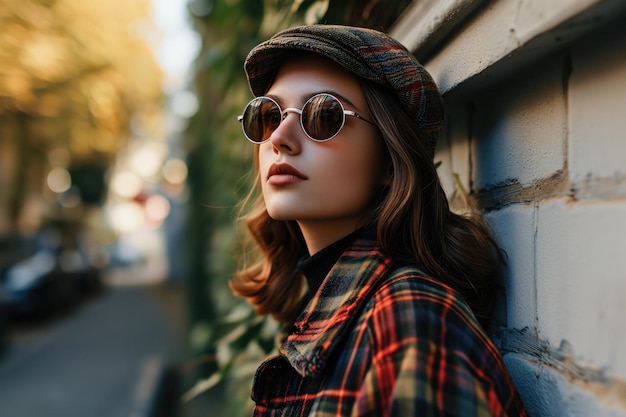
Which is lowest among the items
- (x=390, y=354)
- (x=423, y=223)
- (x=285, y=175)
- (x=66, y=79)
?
(x=390, y=354)

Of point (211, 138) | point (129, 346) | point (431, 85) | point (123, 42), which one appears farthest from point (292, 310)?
point (123, 42)

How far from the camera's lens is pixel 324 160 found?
4.51ft

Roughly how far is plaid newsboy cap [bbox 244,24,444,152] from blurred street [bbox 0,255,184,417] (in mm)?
4642

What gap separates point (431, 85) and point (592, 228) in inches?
21.7

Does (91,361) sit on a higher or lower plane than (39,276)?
lower

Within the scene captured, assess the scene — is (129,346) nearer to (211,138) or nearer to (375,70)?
(211,138)

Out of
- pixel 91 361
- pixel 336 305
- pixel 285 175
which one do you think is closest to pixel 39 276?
pixel 91 361

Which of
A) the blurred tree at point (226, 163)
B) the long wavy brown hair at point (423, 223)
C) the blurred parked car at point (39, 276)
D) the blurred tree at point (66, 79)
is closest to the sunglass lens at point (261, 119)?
the long wavy brown hair at point (423, 223)

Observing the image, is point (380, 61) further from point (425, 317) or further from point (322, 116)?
point (425, 317)


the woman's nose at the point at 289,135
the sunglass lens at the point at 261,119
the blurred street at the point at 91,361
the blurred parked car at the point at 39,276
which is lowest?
the blurred street at the point at 91,361

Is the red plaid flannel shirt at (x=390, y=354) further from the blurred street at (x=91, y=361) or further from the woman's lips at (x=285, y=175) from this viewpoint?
the blurred street at (x=91, y=361)

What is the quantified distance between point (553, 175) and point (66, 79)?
42.5 feet

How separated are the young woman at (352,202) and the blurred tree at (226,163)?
58 centimetres

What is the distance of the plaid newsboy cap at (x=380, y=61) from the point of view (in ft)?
4.35
